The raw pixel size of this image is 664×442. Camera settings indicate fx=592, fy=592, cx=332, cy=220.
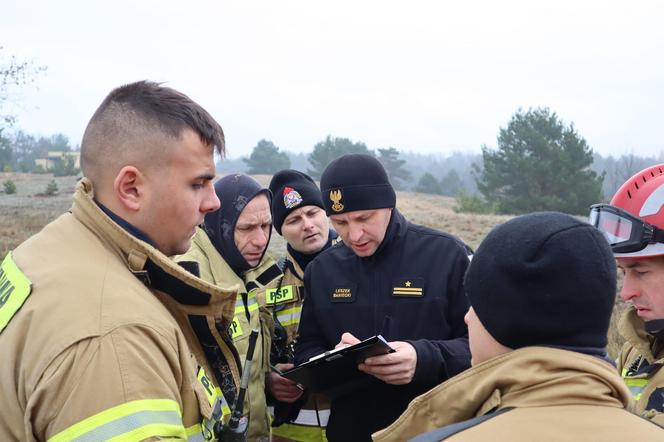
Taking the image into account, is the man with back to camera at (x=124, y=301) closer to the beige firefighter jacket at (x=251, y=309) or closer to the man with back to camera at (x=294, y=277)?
the beige firefighter jacket at (x=251, y=309)

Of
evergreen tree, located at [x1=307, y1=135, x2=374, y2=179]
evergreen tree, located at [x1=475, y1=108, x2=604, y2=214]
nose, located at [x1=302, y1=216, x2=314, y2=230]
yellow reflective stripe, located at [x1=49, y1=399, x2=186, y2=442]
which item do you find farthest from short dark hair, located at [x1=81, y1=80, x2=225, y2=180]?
evergreen tree, located at [x1=307, y1=135, x2=374, y2=179]

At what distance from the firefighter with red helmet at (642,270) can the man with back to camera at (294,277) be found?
189 centimetres

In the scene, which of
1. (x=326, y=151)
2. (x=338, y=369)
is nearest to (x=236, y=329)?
(x=338, y=369)

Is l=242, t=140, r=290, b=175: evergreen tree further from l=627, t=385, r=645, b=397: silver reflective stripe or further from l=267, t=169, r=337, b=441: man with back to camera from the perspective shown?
l=627, t=385, r=645, b=397: silver reflective stripe

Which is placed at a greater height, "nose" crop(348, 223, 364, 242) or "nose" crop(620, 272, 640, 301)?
"nose" crop(348, 223, 364, 242)

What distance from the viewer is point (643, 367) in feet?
8.75

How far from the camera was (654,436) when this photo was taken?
138 centimetres

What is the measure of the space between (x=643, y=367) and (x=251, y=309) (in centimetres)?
211

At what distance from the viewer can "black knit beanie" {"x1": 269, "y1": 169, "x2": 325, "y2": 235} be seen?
4449 mm

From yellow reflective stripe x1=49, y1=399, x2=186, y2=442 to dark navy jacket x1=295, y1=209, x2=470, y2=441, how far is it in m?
1.65

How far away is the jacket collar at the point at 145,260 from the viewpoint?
1824mm

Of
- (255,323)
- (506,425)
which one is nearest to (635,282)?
(506,425)

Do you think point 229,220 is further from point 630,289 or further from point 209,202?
point 630,289

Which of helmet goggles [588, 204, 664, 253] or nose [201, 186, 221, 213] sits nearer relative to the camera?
nose [201, 186, 221, 213]
